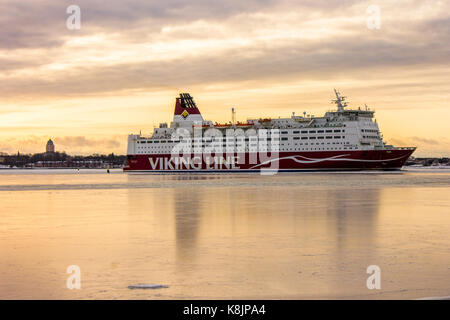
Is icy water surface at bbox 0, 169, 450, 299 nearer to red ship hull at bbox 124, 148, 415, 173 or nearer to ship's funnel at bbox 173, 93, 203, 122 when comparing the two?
red ship hull at bbox 124, 148, 415, 173

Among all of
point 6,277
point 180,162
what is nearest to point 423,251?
point 6,277

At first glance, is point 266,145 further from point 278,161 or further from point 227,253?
point 227,253

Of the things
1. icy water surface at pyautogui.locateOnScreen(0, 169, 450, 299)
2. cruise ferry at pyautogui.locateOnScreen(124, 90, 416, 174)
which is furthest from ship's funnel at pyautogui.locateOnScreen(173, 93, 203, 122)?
icy water surface at pyautogui.locateOnScreen(0, 169, 450, 299)

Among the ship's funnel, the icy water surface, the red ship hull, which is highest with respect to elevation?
the ship's funnel

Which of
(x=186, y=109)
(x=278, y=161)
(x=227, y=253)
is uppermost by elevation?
→ (x=186, y=109)

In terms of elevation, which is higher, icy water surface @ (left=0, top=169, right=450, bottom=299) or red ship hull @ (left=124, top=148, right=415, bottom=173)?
red ship hull @ (left=124, top=148, right=415, bottom=173)

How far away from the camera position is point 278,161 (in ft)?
258

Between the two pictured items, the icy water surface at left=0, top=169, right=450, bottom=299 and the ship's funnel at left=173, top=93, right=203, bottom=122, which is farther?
the ship's funnel at left=173, top=93, right=203, bottom=122

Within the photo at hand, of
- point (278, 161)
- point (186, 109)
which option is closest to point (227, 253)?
point (278, 161)

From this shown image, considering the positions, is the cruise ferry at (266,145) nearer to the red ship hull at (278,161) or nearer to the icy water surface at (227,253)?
the red ship hull at (278,161)

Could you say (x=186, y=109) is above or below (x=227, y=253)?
above

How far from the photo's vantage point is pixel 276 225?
1409 cm

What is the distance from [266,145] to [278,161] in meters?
3.94

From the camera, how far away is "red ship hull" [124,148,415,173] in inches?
2840
